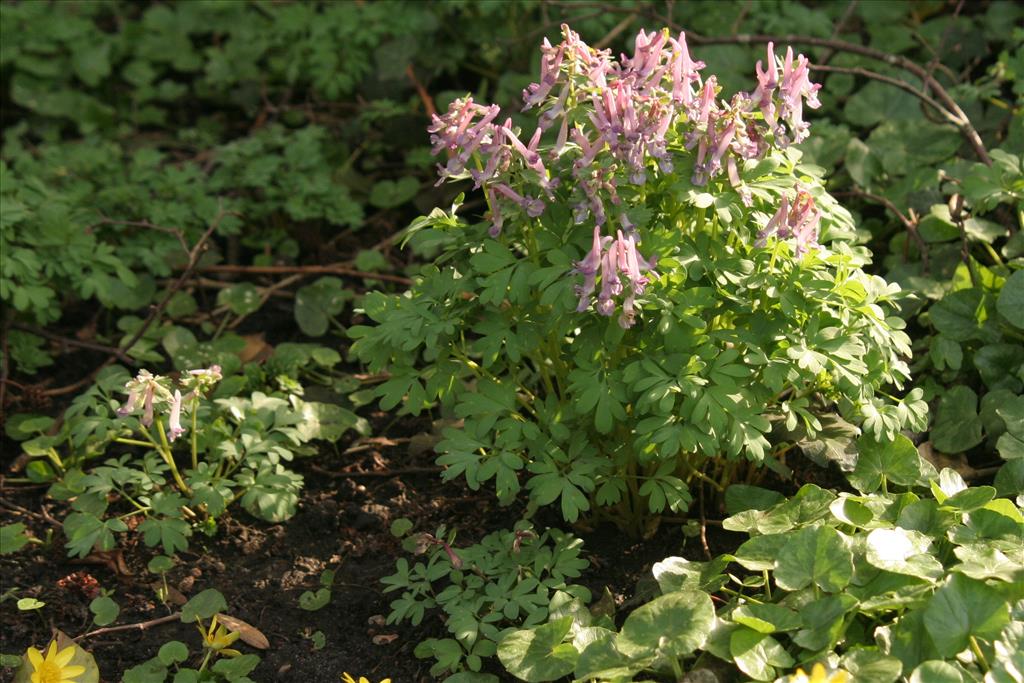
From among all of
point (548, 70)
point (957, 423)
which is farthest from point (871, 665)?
point (548, 70)

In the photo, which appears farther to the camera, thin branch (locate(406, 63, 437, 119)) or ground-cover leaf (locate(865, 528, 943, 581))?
thin branch (locate(406, 63, 437, 119))

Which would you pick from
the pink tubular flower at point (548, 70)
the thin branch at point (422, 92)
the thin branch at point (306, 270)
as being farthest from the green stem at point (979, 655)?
the thin branch at point (422, 92)

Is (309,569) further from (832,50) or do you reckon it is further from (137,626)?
(832,50)

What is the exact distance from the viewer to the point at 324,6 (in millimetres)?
5273

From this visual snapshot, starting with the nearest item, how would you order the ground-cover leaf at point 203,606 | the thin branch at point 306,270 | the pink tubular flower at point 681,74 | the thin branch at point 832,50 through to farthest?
the pink tubular flower at point 681,74, the ground-cover leaf at point 203,606, the thin branch at point 306,270, the thin branch at point 832,50

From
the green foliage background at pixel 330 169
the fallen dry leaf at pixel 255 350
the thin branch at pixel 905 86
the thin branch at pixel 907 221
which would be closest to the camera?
the green foliage background at pixel 330 169

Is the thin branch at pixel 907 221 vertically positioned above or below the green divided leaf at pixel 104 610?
above

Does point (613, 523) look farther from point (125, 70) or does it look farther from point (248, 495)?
point (125, 70)

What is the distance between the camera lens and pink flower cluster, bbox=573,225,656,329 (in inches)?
96.4

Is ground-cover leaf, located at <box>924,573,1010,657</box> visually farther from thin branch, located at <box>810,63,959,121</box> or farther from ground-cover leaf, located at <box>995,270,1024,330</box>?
thin branch, located at <box>810,63,959,121</box>

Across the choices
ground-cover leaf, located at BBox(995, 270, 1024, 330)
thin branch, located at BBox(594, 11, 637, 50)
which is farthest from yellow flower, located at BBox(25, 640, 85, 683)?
thin branch, located at BBox(594, 11, 637, 50)

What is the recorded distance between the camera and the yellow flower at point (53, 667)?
2621 mm

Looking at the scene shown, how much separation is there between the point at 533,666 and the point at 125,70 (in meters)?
3.95

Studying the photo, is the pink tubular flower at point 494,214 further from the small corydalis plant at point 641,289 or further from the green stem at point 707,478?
the green stem at point 707,478
